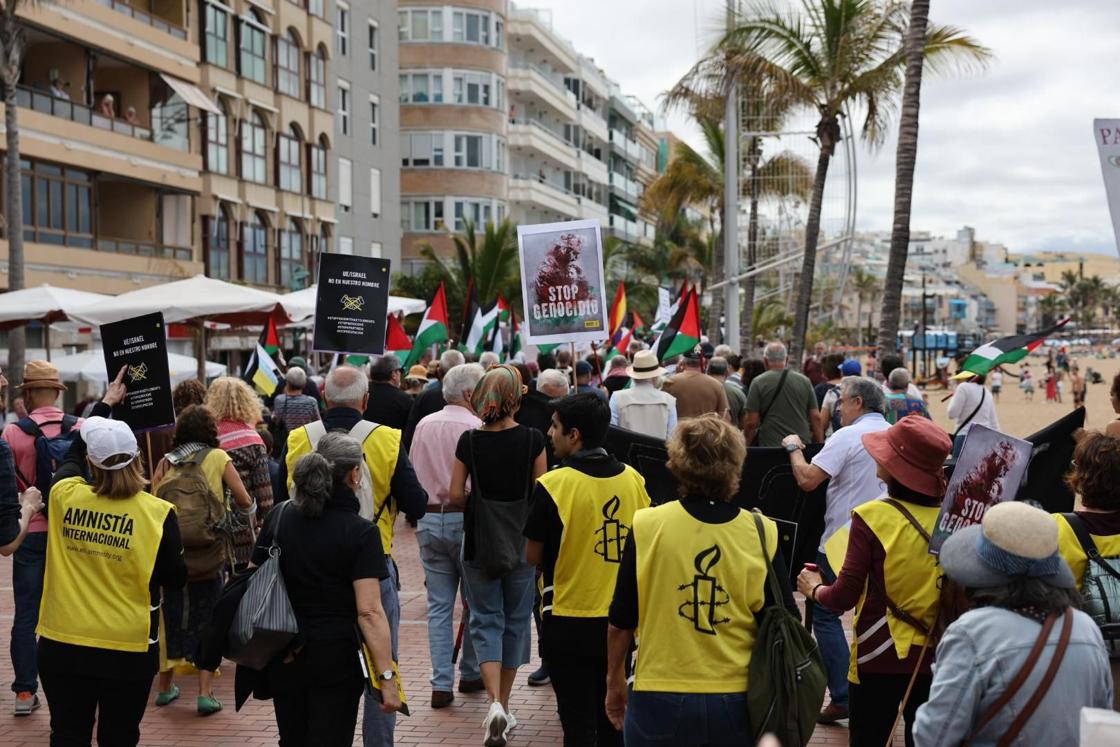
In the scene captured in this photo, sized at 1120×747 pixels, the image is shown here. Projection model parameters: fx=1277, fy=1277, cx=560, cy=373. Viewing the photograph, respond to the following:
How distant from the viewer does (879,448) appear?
476 cm

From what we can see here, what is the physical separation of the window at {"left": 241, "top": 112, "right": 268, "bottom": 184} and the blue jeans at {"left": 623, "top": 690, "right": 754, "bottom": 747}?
36696 millimetres

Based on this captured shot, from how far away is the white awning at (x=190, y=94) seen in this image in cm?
3456

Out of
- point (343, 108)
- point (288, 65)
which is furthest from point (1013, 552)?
point (343, 108)

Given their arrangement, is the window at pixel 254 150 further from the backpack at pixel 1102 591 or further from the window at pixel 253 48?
the backpack at pixel 1102 591

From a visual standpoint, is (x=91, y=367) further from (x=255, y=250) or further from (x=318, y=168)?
(x=318, y=168)

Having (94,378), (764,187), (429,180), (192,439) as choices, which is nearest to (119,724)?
(192,439)

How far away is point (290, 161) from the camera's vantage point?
137 feet

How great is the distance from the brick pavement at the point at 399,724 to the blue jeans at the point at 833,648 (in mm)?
208

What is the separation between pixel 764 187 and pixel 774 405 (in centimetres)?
2604

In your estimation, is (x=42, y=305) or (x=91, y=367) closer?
(x=42, y=305)

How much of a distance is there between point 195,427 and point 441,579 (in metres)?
1.66

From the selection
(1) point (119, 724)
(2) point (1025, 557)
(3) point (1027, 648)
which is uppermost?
(2) point (1025, 557)

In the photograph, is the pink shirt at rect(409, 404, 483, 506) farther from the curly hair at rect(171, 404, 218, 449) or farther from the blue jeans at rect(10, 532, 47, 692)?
the blue jeans at rect(10, 532, 47, 692)

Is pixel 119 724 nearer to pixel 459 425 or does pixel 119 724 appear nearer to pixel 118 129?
pixel 459 425
